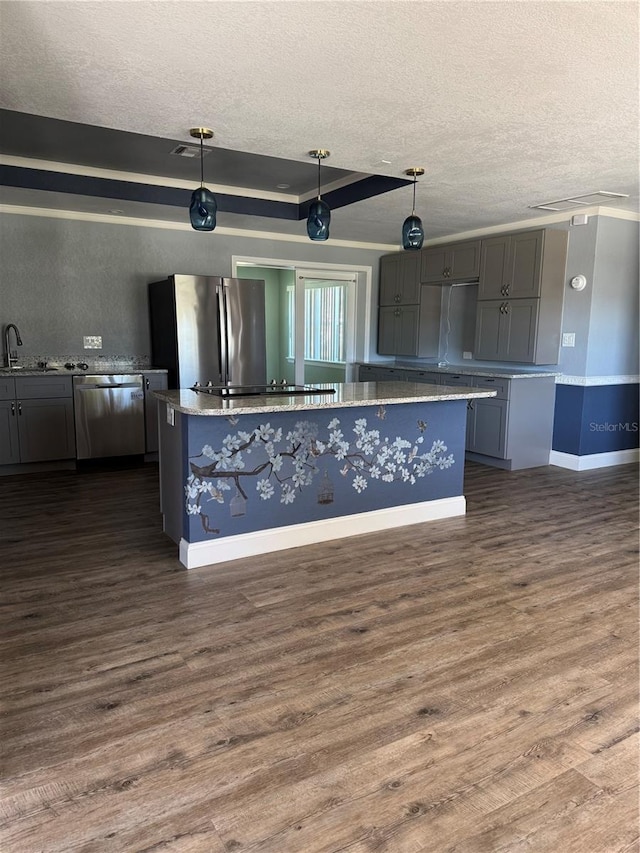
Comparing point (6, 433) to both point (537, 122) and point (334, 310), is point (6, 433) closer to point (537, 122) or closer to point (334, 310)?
point (334, 310)

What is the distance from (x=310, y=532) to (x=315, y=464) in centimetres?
43

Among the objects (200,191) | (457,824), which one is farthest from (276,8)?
(457,824)

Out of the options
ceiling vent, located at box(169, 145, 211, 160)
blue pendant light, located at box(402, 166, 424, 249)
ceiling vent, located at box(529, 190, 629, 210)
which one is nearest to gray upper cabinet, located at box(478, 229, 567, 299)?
ceiling vent, located at box(529, 190, 629, 210)

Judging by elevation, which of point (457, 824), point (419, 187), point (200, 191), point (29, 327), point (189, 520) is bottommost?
point (457, 824)

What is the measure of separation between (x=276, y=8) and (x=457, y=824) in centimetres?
258

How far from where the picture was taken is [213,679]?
2.20 m

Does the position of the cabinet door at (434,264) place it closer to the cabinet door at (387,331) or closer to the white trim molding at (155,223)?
the cabinet door at (387,331)

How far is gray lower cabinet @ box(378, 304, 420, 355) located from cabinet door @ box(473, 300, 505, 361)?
945mm

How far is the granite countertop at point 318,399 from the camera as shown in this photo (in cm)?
300

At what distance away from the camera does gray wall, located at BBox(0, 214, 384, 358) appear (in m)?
5.32

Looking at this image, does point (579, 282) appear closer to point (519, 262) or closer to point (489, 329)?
point (519, 262)

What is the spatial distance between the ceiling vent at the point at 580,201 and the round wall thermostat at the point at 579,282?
0.61 m

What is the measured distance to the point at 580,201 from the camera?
4797 millimetres

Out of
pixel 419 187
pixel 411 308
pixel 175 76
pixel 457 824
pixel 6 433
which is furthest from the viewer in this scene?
pixel 411 308
